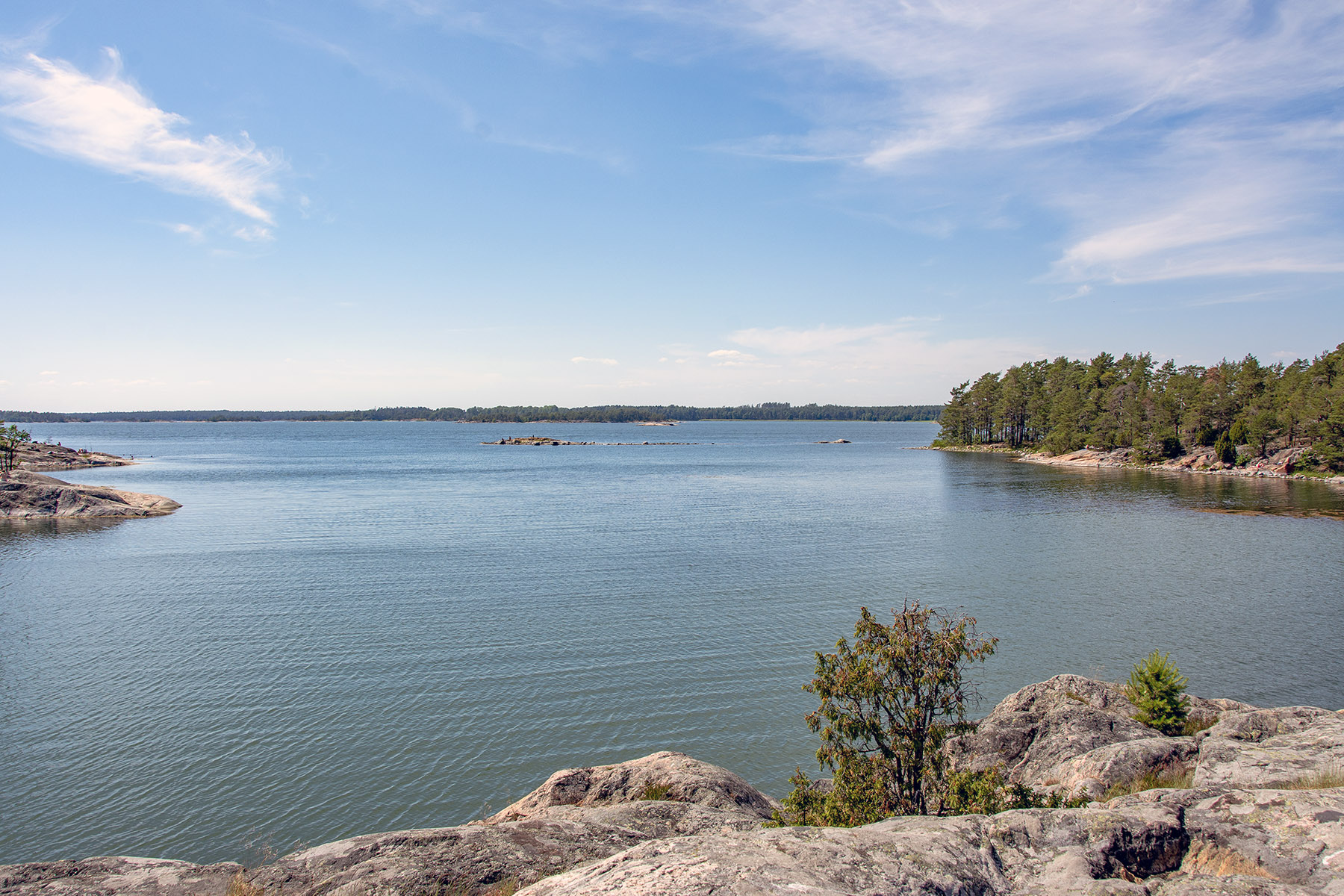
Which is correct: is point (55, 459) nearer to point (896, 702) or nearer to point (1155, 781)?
point (896, 702)

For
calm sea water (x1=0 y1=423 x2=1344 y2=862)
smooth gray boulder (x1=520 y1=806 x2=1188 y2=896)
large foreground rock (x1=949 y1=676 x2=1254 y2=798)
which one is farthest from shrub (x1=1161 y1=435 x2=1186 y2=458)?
smooth gray boulder (x1=520 y1=806 x2=1188 y2=896)

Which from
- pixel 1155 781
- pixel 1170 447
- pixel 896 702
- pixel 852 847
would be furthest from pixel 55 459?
pixel 1170 447

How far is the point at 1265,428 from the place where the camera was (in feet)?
317

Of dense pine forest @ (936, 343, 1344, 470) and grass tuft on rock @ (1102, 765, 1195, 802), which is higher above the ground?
dense pine forest @ (936, 343, 1344, 470)

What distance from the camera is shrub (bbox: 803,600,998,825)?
1316 cm

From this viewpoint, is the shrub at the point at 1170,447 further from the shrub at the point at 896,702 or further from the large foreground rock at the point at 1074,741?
the shrub at the point at 896,702

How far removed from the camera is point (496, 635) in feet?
98.1

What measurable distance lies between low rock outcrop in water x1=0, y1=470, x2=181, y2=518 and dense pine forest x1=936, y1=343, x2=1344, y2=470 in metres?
130

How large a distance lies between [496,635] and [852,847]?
24037 millimetres

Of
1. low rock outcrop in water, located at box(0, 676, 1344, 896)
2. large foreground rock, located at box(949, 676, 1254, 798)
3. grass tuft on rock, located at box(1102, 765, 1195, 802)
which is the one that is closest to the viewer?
low rock outcrop in water, located at box(0, 676, 1344, 896)

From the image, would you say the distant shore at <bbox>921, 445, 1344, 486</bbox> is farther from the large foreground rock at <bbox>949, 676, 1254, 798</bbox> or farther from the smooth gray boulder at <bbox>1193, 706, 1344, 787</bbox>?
the smooth gray boulder at <bbox>1193, 706, 1344, 787</bbox>

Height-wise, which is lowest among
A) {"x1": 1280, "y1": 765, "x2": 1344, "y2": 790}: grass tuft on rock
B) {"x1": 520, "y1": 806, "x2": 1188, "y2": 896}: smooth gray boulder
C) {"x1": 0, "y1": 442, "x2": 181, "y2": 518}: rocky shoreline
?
{"x1": 0, "y1": 442, "x2": 181, "y2": 518}: rocky shoreline

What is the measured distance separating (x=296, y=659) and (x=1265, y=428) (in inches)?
4715

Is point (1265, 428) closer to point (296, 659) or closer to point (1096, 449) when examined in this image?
point (1096, 449)
